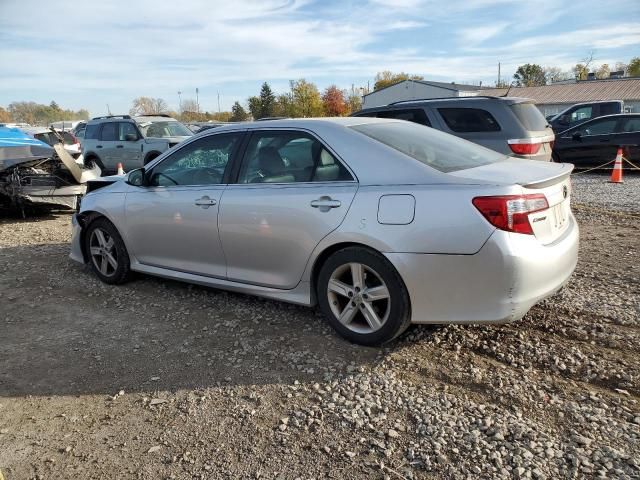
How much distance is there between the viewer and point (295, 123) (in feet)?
13.4

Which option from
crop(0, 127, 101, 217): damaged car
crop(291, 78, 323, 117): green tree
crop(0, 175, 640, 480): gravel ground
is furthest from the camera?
crop(291, 78, 323, 117): green tree

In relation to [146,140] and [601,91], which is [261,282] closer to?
[146,140]

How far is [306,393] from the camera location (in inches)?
124

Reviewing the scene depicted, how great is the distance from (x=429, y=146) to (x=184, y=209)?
2.09 m

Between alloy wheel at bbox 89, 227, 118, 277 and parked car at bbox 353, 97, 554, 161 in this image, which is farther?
parked car at bbox 353, 97, 554, 161

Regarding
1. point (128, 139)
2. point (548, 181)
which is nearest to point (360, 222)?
point (548, 181)

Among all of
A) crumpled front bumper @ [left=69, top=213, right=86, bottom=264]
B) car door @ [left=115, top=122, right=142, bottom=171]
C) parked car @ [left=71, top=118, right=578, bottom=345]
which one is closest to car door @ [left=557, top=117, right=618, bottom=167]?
parked car @ [left=71, top=118, right=578, bottom=345]

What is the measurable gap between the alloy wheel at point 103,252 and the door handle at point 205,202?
1.36 m

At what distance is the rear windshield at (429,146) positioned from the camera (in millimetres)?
3596

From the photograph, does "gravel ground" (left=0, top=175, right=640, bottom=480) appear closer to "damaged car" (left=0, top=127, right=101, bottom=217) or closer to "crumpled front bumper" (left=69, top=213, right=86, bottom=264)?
"crumpled front bumper" (left=69, top=213, right=86, bottom=264)

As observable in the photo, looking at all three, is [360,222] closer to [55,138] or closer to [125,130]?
[55,138]

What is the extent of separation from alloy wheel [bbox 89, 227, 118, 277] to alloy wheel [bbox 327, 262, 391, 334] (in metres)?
2.59

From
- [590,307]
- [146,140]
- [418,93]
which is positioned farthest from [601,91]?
[590,307]

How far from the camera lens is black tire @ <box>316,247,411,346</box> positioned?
3371 mm
